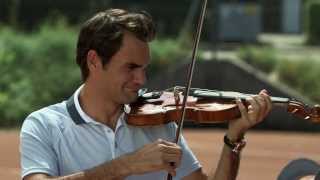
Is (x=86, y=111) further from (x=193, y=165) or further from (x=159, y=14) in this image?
(x=159, y=14)

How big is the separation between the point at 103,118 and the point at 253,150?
982cm

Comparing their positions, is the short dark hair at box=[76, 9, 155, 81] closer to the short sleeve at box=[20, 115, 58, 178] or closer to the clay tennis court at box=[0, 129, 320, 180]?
the short sleeve at box=[20, 115, 58, 178]

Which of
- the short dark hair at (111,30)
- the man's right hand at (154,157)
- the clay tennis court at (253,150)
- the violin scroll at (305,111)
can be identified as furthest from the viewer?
the clay tennis court at (253,150)

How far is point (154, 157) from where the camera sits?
238cm

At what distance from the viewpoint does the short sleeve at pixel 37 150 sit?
2.60 meters

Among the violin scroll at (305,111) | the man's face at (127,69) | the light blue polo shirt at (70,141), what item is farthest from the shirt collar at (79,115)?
the violin scroll at (305,111)

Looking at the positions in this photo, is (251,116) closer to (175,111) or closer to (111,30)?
(175,111)

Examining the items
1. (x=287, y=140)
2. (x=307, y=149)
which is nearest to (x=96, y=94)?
(x=307, y=149)

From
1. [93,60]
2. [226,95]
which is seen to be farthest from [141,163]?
[226,95]

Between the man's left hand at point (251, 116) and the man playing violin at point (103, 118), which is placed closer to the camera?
the man playing violin at point (103, 118)

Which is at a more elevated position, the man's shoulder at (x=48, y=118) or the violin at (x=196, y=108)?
the man's shoulder at (x=48, y=118)

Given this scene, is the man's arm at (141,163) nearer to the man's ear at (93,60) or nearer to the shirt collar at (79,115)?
the shirt collar at (79,115)

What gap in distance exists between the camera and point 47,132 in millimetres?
2670

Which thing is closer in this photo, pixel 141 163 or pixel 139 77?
pixel 141 163
